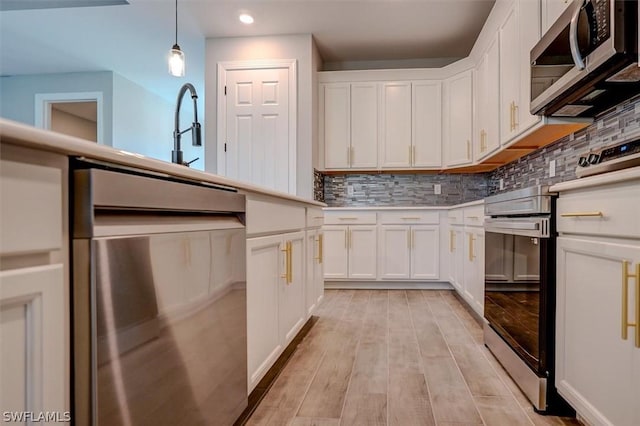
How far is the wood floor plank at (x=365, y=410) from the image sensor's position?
1.46 m

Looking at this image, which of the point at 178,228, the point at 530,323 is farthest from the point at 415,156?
the point at 178,228

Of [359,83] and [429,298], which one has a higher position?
[359,83]

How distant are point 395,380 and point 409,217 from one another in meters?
2.54

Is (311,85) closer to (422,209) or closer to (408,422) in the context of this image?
(422,209)

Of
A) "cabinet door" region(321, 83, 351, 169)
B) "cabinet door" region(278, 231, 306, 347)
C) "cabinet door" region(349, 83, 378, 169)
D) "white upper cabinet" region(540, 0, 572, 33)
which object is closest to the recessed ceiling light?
"cabinet door" region(321, 83, 351, 169)

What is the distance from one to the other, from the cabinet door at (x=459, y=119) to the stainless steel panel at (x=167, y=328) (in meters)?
3.43

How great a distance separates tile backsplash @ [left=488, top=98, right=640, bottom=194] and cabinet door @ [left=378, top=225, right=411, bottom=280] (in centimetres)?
114

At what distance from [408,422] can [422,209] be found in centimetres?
294

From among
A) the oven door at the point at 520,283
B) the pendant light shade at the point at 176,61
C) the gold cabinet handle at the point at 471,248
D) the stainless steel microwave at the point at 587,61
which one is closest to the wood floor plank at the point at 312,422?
the oven door at the point at 520,283

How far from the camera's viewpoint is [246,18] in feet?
12.0

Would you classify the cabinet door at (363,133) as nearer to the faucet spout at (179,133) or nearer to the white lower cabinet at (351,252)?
the white lower cabinet at (351,252)

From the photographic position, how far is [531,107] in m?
2.16

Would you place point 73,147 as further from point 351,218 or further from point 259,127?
point 351,218

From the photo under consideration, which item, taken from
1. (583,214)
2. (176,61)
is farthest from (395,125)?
(583,214)
